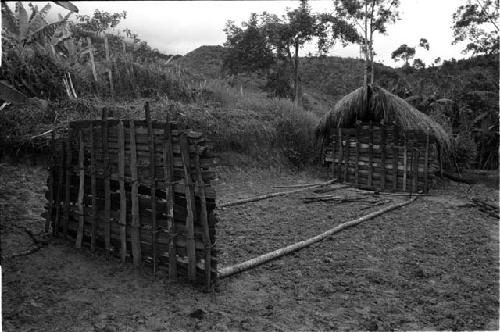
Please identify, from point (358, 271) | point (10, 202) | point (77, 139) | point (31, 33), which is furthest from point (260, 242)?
point (31, 33)

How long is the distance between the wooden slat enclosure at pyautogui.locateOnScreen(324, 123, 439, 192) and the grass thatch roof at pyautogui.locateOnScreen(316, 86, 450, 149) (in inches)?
8.0

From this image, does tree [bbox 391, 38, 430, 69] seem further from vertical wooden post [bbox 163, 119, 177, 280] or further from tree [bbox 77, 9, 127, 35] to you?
vertical wooden post [bbox 163, 119, 177, 280]

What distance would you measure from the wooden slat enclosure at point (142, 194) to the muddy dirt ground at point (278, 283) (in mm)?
238

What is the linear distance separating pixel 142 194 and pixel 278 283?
68.0 inches

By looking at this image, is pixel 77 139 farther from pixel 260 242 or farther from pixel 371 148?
pixel 371 148

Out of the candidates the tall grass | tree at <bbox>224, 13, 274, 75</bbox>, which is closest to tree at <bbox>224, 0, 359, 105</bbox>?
tree at <bbox>224, 13, 274, 75</bbox>

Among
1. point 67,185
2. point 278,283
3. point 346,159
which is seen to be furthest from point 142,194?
point 346,159

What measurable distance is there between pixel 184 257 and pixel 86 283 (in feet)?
3.12

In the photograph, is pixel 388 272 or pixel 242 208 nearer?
pixel 388 272

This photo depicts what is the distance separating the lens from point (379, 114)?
10.4 m

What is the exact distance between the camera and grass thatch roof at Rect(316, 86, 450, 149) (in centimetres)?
1002

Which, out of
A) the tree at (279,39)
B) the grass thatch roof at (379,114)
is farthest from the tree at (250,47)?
the grass thatch roof at (379,114)

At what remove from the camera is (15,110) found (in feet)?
26.7

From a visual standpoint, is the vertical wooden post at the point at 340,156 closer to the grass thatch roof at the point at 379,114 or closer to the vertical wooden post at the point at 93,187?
the grass thatch roof at the point at 379,114
